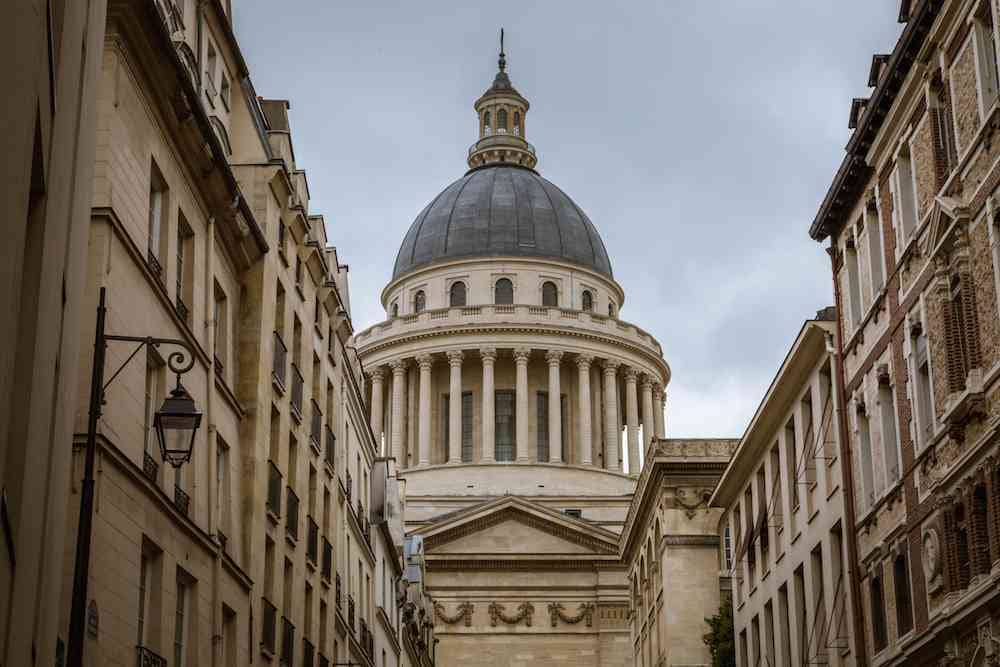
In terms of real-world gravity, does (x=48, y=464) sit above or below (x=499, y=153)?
below

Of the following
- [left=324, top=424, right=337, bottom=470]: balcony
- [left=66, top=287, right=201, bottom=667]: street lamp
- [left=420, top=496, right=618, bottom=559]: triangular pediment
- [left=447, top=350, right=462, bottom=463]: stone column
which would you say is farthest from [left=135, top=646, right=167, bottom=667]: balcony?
→ [left=447, top=350, right=462, bottom=463]: stone column

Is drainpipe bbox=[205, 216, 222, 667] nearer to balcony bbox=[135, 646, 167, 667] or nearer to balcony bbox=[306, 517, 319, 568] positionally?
balcony bbox=[135, 646, 167, 667]

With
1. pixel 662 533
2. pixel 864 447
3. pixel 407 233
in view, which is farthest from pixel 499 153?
pixel 864 447

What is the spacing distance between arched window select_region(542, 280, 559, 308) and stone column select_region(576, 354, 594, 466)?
17.8ft

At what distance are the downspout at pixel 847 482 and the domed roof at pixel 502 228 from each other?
266 feet

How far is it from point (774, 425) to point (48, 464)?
3184 centimetres

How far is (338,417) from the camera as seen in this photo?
4091 centimetres

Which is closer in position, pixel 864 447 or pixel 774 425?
pixel 864 447

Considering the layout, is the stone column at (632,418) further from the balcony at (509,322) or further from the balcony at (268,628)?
the balcony at (268,628)

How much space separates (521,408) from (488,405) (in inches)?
86.3

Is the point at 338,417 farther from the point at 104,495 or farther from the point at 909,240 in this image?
the point at 104,495

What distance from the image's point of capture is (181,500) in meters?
24.4

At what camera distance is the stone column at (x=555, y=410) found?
110000mm

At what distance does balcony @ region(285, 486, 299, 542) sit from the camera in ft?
107
